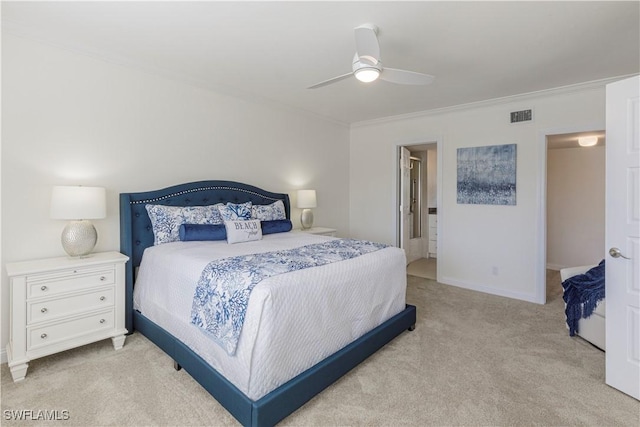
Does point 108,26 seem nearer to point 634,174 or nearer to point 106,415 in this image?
point 106,415

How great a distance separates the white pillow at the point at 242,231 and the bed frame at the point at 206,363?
62 centimetres

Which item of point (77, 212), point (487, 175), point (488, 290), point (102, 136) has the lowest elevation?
point (488, 290)

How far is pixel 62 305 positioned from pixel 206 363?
1274mm

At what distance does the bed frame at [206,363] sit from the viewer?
1701mm

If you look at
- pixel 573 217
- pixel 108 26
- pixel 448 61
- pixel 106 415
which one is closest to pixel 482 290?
pixel 573 217

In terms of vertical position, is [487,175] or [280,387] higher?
[487,175]

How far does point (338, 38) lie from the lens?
2506mm

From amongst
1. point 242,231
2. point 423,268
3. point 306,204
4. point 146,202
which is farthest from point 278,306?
point 423,268

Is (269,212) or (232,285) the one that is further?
(269,212)

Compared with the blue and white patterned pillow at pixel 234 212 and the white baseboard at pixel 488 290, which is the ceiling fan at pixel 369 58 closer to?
the blue and white patterned pillow at pixel 234 212

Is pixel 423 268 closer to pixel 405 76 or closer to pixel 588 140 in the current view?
pixel 588 140

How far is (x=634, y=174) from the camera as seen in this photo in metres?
1.96

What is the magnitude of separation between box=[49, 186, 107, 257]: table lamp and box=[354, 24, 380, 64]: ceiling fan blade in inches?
92.1

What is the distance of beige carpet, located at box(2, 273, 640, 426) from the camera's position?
1819mm
